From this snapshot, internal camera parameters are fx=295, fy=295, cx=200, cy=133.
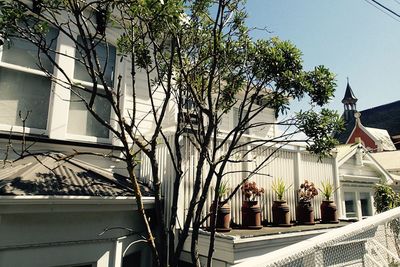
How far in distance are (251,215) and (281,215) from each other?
0.96m

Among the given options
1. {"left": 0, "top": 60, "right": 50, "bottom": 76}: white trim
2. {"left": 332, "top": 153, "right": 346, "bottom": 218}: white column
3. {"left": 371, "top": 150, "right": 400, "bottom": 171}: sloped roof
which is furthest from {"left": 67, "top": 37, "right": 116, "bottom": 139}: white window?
{"left": 371, "top": 150, "right": 400, "bottom": 171}: sloped roof

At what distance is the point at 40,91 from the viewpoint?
5.35m

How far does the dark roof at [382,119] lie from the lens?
43094 millimetres

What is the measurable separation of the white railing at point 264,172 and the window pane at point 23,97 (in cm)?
207

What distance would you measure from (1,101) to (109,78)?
2000 millimetres

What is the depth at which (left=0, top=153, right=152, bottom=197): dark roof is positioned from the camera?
12.2ft

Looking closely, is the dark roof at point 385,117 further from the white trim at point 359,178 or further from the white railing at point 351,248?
the white railing at point 351,248

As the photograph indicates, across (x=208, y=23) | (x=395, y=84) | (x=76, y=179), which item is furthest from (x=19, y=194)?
(x=395, y=84)

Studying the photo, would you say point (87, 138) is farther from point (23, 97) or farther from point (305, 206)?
point (305, 206)

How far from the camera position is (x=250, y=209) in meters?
5.98

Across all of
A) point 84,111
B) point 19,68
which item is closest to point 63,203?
point 84,111

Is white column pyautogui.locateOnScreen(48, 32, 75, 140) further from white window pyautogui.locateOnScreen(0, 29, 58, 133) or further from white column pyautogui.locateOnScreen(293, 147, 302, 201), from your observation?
white column pyautogui.locateOnScreen(293, 147, 302, 201)

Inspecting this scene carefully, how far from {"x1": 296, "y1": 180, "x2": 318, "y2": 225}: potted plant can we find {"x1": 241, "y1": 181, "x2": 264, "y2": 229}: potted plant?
5.36 feet

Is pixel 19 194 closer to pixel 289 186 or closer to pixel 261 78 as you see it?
pixel 261 78
